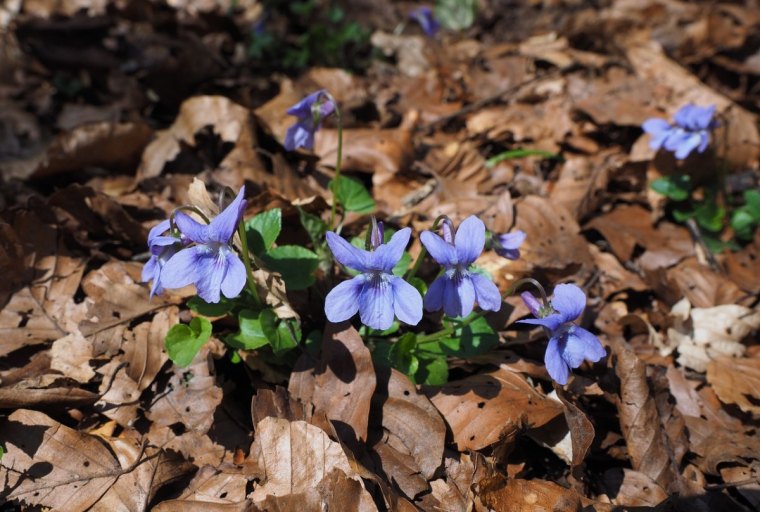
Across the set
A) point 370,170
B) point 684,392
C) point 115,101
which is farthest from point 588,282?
point 115,101

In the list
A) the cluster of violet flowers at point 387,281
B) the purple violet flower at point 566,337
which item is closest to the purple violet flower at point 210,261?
the cluster of violet flowers at point 387,281

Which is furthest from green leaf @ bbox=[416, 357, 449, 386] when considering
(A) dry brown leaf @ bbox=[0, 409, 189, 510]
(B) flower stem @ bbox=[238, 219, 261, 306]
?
(A) dry brown leaf @ bbox=[0, 409, 189, 510]

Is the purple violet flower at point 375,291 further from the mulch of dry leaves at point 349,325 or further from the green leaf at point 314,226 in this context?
the green leaf at point 314,226

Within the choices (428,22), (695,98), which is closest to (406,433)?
(695,98)

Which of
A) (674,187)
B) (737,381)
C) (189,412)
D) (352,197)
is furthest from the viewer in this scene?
(674,187)

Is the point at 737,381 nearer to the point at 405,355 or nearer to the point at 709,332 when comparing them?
the point at 709,332
